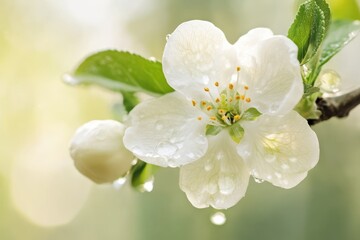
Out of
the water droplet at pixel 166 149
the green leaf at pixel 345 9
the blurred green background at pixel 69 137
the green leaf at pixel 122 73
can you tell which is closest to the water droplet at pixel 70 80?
the green leaf at pixel 122 73

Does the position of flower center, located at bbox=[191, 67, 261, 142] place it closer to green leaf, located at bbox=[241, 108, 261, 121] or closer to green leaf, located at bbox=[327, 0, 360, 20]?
green leaf, located at bbox=[241, 108, 261, 121]

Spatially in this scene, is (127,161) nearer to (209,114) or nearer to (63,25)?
(209,114)

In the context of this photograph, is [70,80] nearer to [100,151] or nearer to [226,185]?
[100,151]

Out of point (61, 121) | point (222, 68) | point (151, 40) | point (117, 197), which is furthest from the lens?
point (117, 197)

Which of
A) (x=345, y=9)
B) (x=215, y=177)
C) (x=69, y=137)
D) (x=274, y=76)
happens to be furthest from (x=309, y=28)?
(x=69, y=137)

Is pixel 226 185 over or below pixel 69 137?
over

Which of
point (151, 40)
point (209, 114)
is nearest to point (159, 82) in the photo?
point (209, 114)
